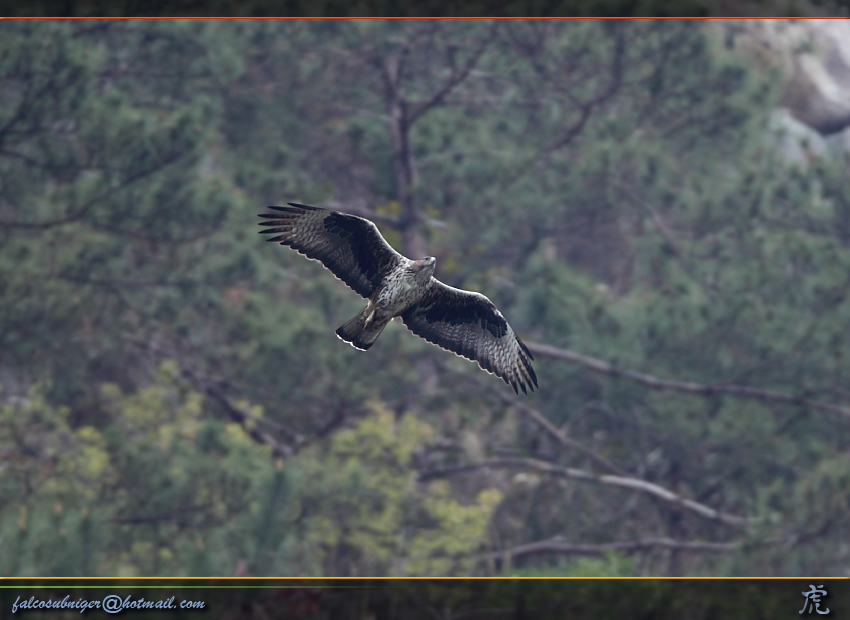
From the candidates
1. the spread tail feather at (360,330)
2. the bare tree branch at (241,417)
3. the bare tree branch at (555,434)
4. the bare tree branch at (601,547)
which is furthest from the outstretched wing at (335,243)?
the bare tree branch at (555,434)

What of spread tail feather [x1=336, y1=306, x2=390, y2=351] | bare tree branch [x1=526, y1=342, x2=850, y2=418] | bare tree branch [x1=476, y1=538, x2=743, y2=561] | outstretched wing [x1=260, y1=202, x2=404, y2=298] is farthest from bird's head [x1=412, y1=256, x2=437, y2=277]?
bare tree branch [x1=476, y1=538, x2=743, y2=561]

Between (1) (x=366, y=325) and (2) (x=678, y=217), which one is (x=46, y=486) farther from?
(2) (x=678, y=217)

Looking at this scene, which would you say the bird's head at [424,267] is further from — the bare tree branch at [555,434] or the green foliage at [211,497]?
the bare tree branch at [555,434]

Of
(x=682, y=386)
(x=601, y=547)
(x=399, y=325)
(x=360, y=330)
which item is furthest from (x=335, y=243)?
(x=601, y=547)

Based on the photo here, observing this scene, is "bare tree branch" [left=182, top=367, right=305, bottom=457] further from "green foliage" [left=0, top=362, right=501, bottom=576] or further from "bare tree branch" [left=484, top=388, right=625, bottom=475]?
"bare tree branch" [left=484, top=388, right=625, bottom=475]

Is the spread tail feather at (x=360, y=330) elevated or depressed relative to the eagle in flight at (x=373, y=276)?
depressed

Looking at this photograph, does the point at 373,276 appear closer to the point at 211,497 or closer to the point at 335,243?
the point at 335,243

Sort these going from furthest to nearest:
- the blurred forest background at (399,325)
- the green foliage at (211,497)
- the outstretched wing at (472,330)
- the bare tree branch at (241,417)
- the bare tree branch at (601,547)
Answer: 1. the bare tree branch at (601,547)
2. the bare tree branch at (241,417)
3. the blurred forest background at (399,325)
4. the green foliage at (211,497)
5. the outstretched wing at (472,330)

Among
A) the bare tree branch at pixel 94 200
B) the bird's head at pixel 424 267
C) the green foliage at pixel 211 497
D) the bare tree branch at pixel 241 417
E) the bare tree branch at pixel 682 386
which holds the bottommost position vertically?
Answer: the green foliage at pixel 211 497
